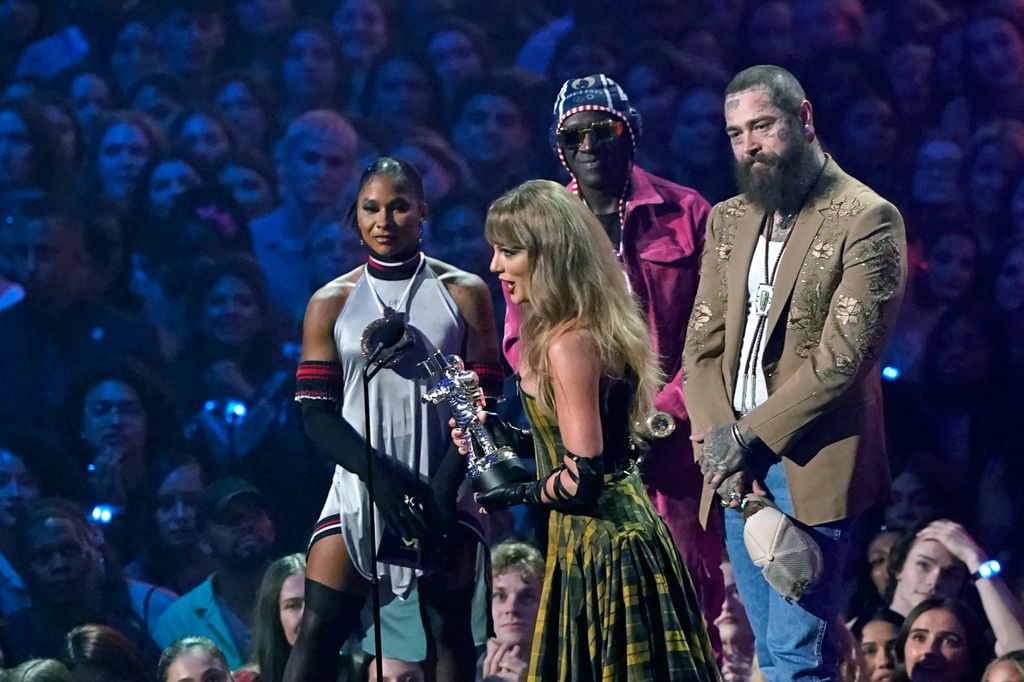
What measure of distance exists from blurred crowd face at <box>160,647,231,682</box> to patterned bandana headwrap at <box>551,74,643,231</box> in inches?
80.7

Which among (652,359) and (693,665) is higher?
(652,359)

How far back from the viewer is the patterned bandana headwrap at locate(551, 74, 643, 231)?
460 centimetres

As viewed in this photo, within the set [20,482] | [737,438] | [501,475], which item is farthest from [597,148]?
[20,482]

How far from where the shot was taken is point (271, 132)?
5629 mm

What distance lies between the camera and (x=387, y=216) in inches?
173

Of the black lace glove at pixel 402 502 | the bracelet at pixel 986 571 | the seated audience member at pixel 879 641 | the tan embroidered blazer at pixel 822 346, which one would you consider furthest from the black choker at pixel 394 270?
the bracelet at pixel 986 571

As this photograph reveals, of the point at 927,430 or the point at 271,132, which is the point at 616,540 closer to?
the point at 927,430

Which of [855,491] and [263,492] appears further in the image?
[263,492]

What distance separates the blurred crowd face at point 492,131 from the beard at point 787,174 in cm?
181

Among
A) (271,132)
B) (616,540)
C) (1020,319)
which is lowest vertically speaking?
(616,540)

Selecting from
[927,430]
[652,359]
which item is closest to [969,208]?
[927,430]

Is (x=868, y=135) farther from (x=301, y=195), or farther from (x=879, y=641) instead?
(x=301, y=195)

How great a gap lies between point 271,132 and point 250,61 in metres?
0.29

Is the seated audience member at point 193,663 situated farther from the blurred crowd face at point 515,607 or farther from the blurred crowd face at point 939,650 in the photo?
the blurred crowd face at point 939,650
